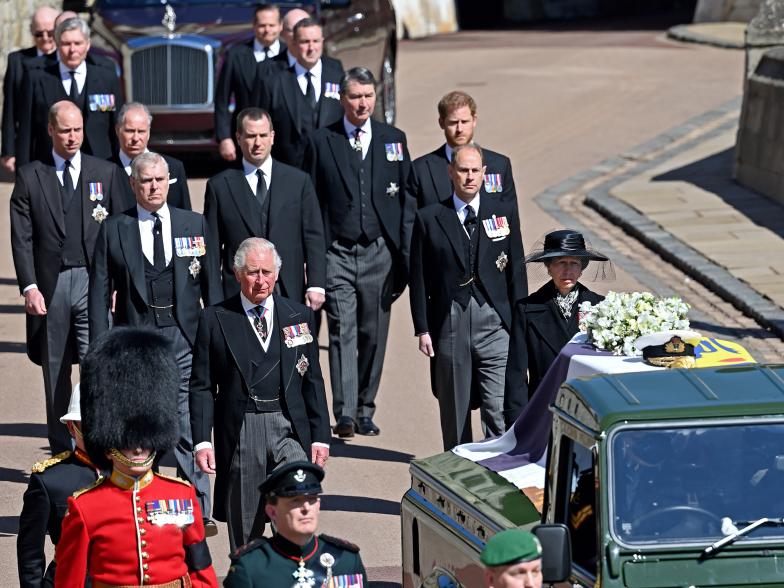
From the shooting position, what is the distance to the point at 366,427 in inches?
482

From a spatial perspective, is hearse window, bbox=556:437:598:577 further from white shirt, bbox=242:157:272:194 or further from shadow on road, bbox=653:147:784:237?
shadow on road, bbox=653:147:784:237

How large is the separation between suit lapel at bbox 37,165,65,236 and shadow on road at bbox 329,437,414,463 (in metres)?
2.22

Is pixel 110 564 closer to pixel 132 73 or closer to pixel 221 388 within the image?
pixel 221 388

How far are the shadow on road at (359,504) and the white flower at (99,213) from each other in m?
2.28

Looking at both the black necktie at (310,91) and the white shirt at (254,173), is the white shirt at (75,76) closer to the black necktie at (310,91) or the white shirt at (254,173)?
the black necktie at (310,91)

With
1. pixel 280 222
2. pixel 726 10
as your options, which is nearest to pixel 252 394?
pixel 280 222

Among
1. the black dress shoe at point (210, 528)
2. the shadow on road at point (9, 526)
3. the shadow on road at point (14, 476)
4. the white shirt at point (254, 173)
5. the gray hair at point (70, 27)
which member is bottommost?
the shadow on road at point (14, 476)

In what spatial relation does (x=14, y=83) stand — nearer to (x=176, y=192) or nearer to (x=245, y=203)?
(x=176, y=192)

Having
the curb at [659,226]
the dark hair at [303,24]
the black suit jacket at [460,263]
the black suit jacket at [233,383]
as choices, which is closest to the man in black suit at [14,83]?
the dark hair at [303,24]

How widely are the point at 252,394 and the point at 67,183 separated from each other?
317 centimetres

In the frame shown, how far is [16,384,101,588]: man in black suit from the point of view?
279 inches

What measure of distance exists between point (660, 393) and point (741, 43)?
24.9m

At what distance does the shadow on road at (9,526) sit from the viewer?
1030cm

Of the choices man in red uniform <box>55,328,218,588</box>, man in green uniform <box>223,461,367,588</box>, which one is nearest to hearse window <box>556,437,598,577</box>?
man in green uniform <box>223,461,367,588</box>
